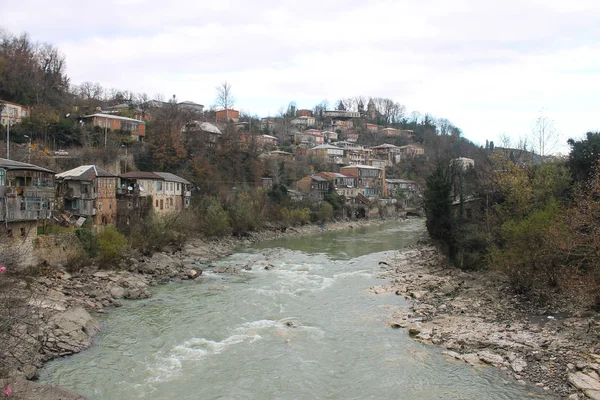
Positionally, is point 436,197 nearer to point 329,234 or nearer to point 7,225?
point 329,234

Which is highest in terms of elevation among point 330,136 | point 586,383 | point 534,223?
point 330,136

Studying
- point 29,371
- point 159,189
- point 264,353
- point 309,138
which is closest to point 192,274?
point 264,353

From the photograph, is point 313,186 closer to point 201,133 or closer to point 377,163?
point 201,133

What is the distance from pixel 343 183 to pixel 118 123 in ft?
86.2

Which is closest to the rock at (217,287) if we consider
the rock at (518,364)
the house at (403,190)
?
the rock at (518,364)

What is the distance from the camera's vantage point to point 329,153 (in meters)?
65.1

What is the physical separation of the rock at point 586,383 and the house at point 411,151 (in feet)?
224

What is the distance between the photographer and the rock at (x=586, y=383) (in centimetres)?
900

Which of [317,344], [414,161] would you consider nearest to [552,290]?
[317,344]

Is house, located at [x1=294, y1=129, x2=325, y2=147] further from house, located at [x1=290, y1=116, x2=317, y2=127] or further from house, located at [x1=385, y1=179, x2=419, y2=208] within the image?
A: house, located at [x1=385, y1=179, x2=419, y2=208]

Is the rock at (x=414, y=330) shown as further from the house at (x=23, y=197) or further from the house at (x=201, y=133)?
the house at (x=201, y=133)

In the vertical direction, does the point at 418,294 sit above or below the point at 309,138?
below

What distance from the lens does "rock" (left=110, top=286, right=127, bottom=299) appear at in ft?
55.0

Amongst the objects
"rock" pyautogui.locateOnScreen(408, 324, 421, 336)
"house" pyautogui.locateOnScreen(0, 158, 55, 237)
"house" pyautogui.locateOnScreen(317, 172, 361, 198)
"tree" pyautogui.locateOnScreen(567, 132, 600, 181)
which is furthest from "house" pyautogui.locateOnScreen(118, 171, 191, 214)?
"tree" pyautogui.locateOnScreen(567, 132, 600, 181)
